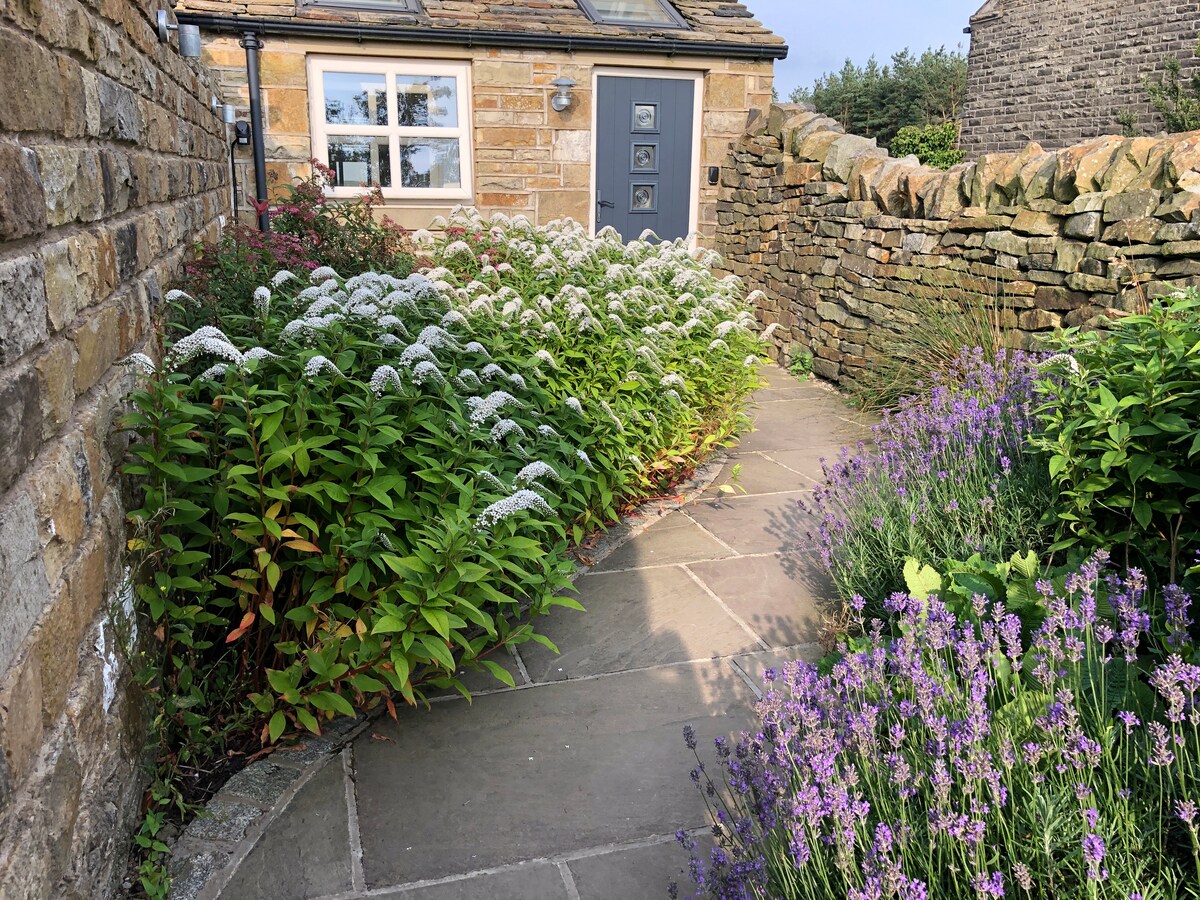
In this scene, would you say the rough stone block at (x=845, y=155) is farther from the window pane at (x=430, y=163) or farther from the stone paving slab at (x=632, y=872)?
the stone paving slab at (x=632, y=872)

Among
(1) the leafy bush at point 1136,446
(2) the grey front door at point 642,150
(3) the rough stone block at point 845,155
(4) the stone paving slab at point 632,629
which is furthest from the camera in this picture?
(2) the grey front door at point 642,150

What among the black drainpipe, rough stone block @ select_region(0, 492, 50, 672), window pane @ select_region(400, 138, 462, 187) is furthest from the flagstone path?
window pane @ select_region(400, 138, 462, 187)

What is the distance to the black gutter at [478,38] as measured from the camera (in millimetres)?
8273

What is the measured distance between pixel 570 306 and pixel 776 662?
86.6 inches

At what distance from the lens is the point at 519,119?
368 inches

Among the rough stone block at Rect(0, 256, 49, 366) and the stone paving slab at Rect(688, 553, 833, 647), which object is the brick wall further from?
the rough stone block at Rect(0, 256, 49, 366)

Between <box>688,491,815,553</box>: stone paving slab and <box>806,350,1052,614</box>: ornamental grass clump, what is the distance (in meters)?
0.28

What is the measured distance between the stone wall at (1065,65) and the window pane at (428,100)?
1266 centimetres

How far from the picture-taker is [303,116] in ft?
28.7

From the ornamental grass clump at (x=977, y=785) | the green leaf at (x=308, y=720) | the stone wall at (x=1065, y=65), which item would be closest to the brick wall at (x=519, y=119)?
the green leaf at (x=308, y=720)

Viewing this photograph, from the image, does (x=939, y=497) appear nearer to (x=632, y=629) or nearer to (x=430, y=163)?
(x=632, y=629)

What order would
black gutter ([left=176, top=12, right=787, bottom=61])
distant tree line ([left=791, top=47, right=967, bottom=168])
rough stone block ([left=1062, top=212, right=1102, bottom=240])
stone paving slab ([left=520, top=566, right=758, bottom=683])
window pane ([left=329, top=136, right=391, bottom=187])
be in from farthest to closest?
1. distant tree line ([left=791, top=47, right=967, bottom=168])
2. window pane ([left=329, top=136, right=391, bottom=187])
3. black gutter ([left=176, top=12, right=787, bottom=61])
4. rough stone block ([left=1062, top=212, right=1102, bottom=240])
5. stone paving slab ([left=520, top=566, right=758, bottom=683])

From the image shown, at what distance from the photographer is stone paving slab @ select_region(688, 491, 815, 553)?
405 centimetres

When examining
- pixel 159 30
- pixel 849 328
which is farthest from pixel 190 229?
pixel 849 328
